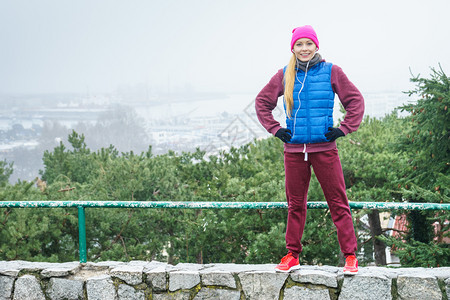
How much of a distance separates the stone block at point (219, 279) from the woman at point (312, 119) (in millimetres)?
334

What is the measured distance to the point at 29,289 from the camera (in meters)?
3.66

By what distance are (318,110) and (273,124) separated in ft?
0.91

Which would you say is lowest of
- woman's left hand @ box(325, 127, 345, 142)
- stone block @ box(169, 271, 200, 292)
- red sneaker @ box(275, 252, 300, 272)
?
stone block @ box(169, 271, 200, 292)

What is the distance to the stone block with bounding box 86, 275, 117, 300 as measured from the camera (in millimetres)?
3561

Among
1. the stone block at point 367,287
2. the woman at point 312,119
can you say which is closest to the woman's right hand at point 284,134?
the woman at point 312,119

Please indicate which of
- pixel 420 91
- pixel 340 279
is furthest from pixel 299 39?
pixel 420 91

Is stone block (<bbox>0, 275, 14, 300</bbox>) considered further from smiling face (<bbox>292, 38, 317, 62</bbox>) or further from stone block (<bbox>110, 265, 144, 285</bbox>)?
smiling face (<bbox>292, 38, 317, 62</bbox>)

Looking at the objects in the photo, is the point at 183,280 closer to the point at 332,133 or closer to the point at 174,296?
the point at 174,296

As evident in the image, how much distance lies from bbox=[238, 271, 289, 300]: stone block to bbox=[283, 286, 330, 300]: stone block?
6cm

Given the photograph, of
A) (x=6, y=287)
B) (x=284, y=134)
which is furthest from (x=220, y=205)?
(x=6, y=287)

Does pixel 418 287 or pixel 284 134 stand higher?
pixel 284 134

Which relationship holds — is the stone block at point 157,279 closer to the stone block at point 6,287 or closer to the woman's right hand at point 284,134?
the stone block at point 6,287

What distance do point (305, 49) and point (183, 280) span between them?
5.23 ft

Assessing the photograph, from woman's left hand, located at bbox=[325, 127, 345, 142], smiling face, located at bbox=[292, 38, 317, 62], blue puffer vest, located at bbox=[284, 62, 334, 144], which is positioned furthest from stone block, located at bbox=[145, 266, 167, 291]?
smiling face, located at bbox=[292, 38, 317, 62]
